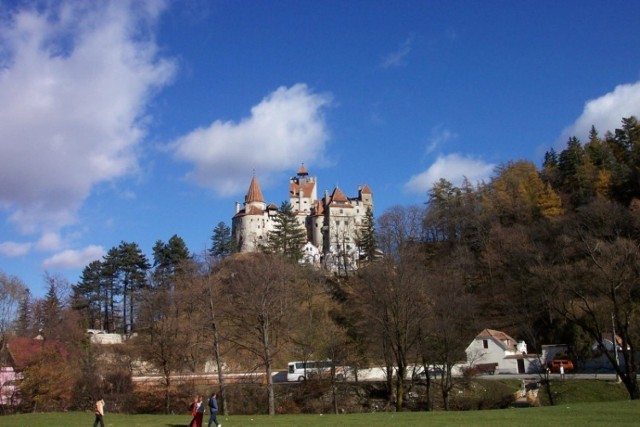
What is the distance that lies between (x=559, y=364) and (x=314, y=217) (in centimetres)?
7342

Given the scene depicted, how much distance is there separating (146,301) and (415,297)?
19503mm

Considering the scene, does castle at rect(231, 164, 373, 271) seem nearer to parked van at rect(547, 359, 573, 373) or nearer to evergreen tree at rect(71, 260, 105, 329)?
evergreen tree at rect(71, 260, 105, 329)

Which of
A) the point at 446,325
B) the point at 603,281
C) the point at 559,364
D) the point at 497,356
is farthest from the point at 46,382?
the point at 559,364

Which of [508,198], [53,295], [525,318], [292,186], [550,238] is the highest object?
[292,186]

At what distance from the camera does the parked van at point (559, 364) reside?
4666cm

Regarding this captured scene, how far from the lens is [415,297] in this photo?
3834 cm

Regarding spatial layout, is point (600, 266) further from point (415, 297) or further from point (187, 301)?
point (187, 301)

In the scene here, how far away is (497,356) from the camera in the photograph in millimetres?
50562

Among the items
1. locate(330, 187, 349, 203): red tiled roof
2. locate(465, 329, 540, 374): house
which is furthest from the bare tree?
locate(330, 187, 349, 203): red tiled roof

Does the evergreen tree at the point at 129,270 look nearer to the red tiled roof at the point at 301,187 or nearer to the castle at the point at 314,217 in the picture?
the castle at the point at 314,217

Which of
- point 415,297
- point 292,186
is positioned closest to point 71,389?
point 415,297

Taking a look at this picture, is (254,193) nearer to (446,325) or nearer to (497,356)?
(497,356)

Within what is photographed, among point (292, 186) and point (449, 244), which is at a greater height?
point (292, 186)

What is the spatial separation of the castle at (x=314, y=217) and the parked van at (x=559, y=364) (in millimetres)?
58899
